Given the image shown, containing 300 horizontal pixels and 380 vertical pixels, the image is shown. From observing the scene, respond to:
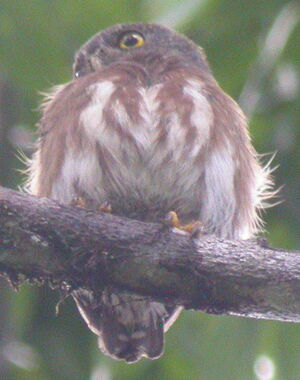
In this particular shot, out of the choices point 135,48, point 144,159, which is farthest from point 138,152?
point 135,48

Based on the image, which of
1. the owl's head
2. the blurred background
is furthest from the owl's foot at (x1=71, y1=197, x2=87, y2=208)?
the blurred background

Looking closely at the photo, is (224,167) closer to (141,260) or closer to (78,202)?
(78,202)

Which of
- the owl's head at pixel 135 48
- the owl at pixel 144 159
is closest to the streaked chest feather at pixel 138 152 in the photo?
the owl at pixel 144 159

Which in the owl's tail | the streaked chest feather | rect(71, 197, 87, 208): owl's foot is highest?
the streaked chest feather

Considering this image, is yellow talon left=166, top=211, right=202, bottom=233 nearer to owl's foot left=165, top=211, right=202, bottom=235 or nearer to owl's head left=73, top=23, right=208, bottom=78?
owl's foot left=165, top=211, right=202, bottom=235

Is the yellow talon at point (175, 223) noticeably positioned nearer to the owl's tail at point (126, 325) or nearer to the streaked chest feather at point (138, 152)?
the streaked chest feather at point (138, 152)
